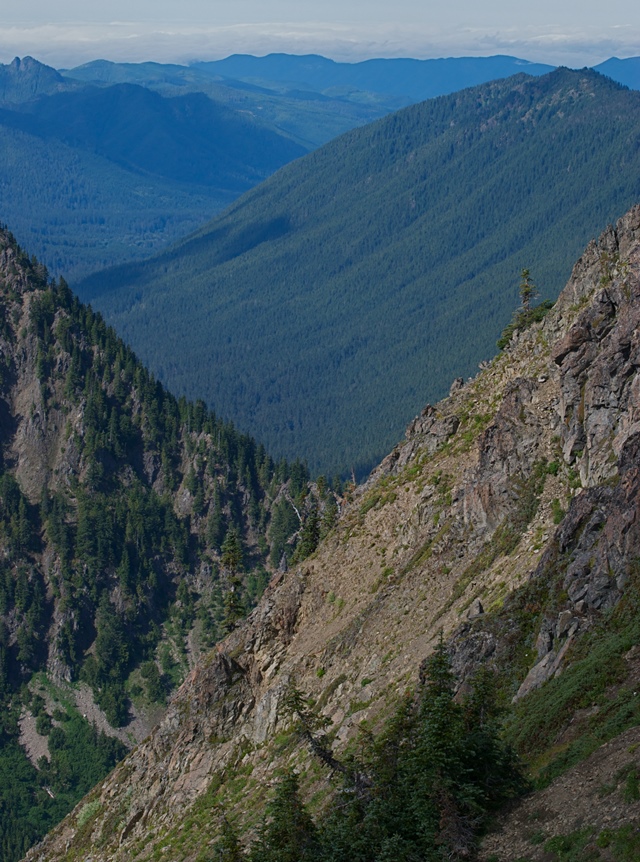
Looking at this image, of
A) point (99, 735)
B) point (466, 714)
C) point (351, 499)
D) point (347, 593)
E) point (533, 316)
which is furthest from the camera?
point (99, 735)

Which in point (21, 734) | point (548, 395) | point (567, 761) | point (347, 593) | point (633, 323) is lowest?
point (21, 734)

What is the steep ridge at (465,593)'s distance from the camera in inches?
1893

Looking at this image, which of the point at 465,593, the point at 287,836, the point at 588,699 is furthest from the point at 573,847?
the point at 465,593

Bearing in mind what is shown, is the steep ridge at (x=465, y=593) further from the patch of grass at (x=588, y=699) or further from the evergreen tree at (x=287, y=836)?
the evergreen tree at (x=287, y=836)

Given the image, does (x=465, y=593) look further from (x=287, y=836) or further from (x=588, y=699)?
(x=287, y=836)

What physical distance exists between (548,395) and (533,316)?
17683 millimetres

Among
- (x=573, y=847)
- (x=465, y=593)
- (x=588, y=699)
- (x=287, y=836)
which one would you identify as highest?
(x=588, y=699)

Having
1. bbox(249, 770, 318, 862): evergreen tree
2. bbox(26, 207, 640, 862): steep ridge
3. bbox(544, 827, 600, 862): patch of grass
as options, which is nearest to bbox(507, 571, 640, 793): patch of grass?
bbox(26, 207, 640, 862): steep ridge

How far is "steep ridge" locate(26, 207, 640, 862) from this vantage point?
48.1 meters

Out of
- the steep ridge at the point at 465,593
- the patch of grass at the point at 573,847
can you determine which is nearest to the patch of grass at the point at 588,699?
the steep ridge at the point at 465,593

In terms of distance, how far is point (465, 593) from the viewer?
61.4 m

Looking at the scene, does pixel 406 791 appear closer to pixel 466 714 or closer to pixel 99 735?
pixel 466 714

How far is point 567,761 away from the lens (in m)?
41.5

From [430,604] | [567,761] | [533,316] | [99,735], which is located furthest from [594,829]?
[99,735]
